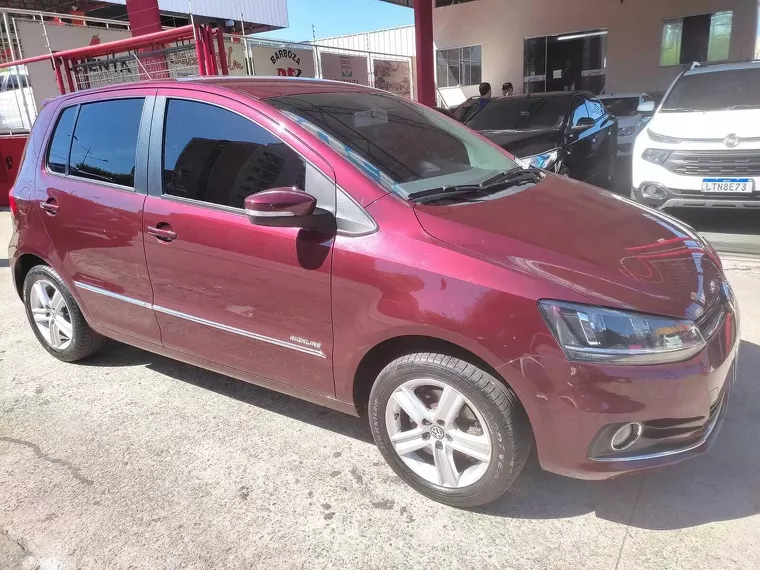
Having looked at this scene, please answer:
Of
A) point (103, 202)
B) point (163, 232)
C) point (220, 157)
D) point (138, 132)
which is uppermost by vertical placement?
point (138, 132)

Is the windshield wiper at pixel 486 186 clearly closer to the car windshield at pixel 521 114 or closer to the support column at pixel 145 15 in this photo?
the car windshield at pixel 521 114

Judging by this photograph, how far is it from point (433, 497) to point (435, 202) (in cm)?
121

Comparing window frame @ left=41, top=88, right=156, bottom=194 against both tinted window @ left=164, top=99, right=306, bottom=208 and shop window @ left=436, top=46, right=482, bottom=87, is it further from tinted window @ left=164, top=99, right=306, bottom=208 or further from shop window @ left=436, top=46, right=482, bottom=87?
shop window @ left=436, top=46, right=482, bottom=87

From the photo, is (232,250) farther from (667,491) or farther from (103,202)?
(667,491)

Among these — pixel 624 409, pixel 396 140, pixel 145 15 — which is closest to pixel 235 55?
pixel 145 15

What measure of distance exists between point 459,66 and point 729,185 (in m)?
14.9

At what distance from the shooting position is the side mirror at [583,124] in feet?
22.6

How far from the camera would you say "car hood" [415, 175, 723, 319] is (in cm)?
203

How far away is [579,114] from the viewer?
7465 millimetres

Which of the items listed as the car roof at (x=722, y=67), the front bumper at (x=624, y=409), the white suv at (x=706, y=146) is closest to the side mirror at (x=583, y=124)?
the white suv at (x=706, y=146)

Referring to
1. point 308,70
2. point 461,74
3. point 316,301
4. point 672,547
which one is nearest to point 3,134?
point 308,70

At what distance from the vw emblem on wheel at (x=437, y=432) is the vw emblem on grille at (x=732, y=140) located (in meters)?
5.00

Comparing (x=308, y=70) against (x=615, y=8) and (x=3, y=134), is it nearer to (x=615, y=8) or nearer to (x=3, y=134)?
(x=3, y=134)

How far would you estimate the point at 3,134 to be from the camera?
33.5 ft
